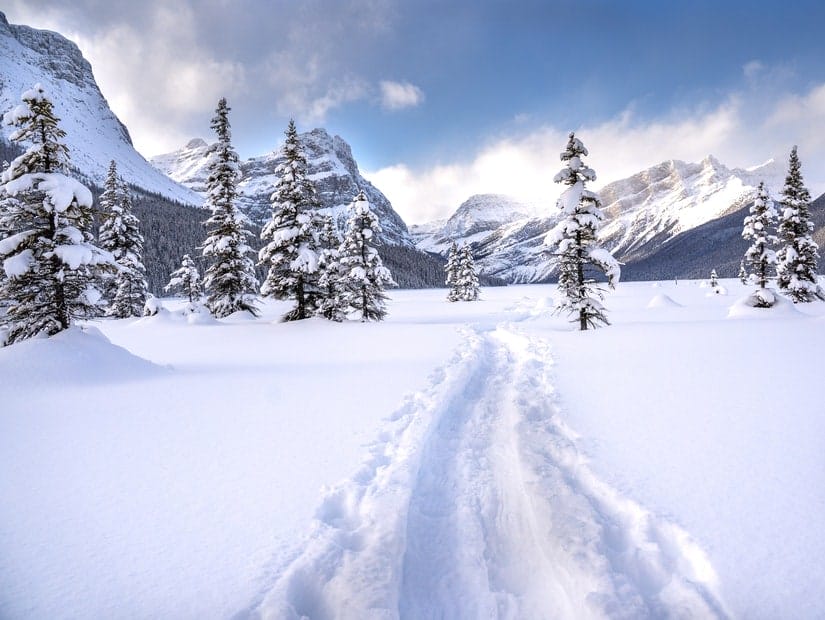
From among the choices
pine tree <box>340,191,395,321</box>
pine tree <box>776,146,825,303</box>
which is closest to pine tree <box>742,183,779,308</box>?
pine tree <box>776,146,825,303</box>

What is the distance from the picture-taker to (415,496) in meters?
4.78

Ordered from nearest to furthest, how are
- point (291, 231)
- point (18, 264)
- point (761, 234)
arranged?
1. point (18, 264)
2. point (291, 231)
3. point (761, 234)

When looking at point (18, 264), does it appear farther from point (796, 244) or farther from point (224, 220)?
point (796, 244)

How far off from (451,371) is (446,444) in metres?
4.64

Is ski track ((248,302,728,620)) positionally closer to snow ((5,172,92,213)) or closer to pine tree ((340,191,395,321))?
snow ((5,172,92,213))

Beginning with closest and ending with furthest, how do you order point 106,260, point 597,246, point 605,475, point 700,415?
point 605,475
point 700,415
point 106,260
point 597,246

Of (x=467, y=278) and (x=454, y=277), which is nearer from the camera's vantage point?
(x=467, y=278)

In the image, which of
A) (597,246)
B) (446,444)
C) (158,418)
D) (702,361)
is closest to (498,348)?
(702,361)

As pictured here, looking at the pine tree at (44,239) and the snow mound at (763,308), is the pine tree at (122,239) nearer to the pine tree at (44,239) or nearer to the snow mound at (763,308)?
the pine tree at (44,239)

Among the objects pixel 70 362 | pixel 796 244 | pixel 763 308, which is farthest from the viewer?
pixel 796 244

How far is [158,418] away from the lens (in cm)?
707

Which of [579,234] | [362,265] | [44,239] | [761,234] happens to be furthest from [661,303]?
[44,239]

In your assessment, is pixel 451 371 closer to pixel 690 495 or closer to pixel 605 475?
pixel 605 475

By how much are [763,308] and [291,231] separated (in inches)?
1090
